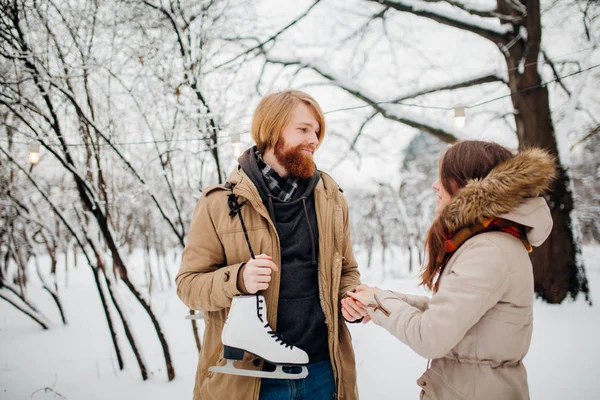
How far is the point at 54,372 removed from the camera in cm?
542

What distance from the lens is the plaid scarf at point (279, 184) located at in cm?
158

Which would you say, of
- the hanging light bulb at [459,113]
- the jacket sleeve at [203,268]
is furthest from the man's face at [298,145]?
the hanging light bulb at [459,113]

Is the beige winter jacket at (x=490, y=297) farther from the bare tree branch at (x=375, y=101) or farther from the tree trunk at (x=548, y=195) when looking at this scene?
the tree trunk at (x=548, y=195)

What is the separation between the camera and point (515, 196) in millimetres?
1130

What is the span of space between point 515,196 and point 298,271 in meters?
0.95

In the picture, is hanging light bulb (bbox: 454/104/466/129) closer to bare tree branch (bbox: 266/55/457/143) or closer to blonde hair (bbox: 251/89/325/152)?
bare tree branch (bbox: 266/55/457/143)

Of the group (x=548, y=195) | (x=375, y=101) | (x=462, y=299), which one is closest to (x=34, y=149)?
(x=462, y=299)

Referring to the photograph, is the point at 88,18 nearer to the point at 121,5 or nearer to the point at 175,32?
the point at 121,5

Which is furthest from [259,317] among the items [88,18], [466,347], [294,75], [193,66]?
[294,75]

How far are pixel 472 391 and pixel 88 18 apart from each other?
4.90m

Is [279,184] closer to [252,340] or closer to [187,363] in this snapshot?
[252,340]

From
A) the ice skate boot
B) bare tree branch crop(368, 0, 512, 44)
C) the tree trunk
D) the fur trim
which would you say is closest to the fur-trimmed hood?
the fur trim

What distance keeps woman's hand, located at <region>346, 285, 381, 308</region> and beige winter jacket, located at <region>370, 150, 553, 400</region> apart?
0.57ft

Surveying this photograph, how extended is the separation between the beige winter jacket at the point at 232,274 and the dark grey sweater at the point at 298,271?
0.17 feet
